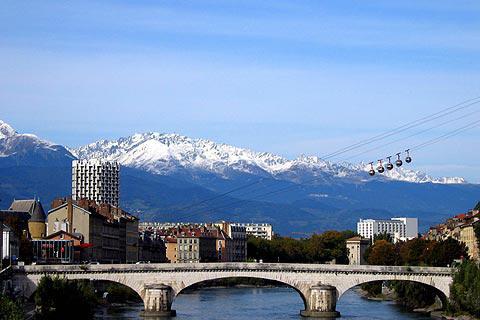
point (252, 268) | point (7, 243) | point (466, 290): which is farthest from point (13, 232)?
point (466, 290)

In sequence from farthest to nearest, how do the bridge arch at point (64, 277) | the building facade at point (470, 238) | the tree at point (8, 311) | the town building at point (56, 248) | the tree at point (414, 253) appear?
the tree at point (414, 253) → the building facade at point (470, 238) → the town building at point (56, 248) → the bridge arch at point (64, 277) → the tree at point (8, 311)

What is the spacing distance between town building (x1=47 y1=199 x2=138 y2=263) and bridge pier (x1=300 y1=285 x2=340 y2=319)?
39.4 m

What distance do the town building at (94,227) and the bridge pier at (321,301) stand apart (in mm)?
39359

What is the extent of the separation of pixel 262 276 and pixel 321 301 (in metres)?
5.37

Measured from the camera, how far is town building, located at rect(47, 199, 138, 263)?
465 ft

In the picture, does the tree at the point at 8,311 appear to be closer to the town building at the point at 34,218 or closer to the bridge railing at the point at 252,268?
the bridge railing at the point at 252,268

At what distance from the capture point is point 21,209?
16025 centimetres

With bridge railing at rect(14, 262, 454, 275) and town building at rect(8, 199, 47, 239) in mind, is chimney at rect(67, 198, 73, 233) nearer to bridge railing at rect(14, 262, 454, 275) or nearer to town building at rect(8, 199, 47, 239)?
town building at rect(8, 199, 47, 239)

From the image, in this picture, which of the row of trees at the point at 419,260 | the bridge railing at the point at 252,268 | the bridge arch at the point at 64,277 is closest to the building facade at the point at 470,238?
the row of trees at the point at 419,260

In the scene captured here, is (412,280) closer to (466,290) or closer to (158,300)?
(466,290)

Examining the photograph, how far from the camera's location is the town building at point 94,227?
141750 millimetres

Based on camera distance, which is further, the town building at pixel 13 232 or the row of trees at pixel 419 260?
the row of trees at pixel 419 260

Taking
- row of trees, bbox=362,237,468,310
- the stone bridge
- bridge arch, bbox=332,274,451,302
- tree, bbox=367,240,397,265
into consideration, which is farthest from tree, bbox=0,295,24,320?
tree, bbox=367,240,397,265

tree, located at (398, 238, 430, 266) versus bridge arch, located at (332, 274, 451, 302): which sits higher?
tree, located at (398, 238, 430, 266)
